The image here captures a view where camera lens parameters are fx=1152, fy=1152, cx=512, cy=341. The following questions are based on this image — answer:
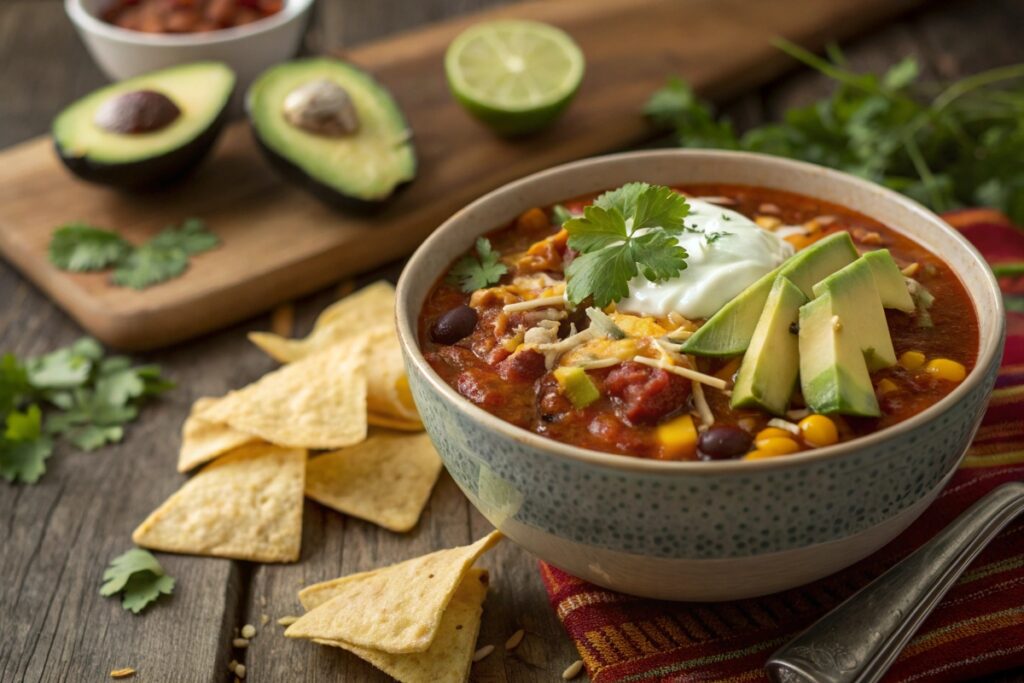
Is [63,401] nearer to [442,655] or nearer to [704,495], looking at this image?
[442,655]

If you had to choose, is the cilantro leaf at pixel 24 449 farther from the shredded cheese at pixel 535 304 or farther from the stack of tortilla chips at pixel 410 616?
the shredded cheese at pixel 535 304

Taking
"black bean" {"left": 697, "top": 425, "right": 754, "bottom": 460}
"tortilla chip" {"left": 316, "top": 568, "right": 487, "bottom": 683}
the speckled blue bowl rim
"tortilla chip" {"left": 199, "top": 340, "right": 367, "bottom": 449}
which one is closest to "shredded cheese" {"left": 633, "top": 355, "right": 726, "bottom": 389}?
"black bean" {"left": 697, "top": 425, "right": 754, "bottom": 460}

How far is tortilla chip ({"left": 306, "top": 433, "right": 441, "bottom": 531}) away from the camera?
136 inches

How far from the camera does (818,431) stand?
2518 mm

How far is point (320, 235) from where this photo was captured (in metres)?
4.72

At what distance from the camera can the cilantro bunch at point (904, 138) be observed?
15.5 feet

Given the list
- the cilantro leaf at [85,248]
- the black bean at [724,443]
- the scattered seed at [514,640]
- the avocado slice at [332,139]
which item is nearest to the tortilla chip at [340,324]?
the avocado slice at [332,139]

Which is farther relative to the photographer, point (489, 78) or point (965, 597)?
point (489, 78)

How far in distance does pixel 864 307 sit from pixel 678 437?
55cm

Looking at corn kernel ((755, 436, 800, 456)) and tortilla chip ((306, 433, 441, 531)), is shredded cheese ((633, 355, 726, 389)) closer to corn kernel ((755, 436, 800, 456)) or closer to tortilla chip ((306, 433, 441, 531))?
corn kernel ((755, 436, 800, 456))

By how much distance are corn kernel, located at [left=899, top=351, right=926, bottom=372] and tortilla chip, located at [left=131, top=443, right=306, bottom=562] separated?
175cm

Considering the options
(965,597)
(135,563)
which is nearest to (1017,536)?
(965,597)

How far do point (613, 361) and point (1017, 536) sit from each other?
1233 mm

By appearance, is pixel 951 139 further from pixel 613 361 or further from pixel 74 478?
pixel 74 478
